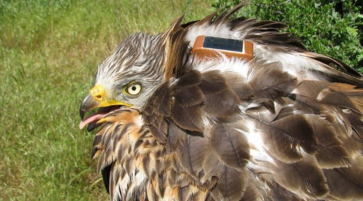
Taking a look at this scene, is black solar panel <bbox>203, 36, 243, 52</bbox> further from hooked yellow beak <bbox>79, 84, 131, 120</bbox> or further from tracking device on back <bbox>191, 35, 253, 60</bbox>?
hooked yellow beak <bbox>79, 84, 131, 120</bbox>

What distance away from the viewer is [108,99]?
2697 mm

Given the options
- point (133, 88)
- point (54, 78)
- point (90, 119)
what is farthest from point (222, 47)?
point (54, 78)

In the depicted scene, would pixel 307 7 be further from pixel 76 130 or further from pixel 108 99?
pixel 76 130

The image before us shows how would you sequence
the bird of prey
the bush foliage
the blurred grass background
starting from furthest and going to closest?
1. the blurred grass background
2. the bush foliage
3. the bird of prey

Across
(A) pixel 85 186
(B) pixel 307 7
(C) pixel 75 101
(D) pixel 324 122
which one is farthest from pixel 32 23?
(D) pixel 324 122

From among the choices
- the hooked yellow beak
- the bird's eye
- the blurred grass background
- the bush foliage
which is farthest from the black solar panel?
the blurred grass background

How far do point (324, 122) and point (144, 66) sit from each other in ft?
3.58

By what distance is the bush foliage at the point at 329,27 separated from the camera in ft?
12.5

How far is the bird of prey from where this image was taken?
2.15 metres

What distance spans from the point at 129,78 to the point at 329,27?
2.02 meters

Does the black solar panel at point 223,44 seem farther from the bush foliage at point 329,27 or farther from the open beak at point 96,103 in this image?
the bush foliage at point 329,27

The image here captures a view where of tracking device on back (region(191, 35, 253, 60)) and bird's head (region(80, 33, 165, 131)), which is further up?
tracking device on back (region(191, 35, 253, 60))

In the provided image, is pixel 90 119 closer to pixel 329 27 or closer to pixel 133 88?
pixel 133 88

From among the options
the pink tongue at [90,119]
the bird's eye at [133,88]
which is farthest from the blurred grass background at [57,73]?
the bird's eye at [133,88]
